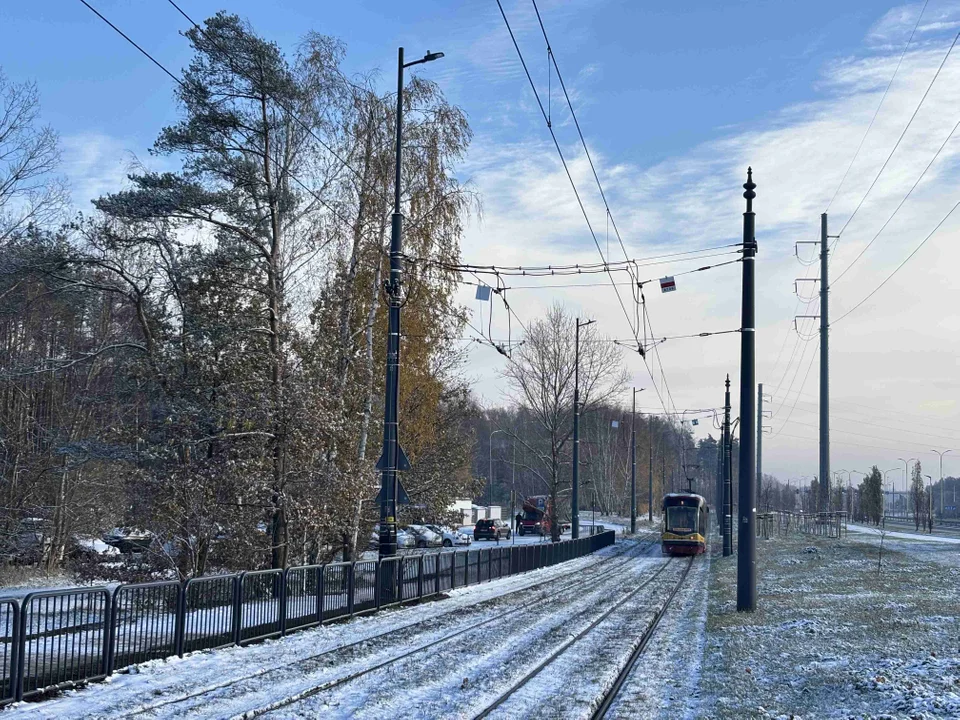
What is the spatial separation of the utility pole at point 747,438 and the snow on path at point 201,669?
232 inches

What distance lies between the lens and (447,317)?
30.0 meters

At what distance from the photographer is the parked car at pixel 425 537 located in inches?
1329

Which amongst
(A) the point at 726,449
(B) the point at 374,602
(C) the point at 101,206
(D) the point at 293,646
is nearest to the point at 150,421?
(C) the point at 101,206

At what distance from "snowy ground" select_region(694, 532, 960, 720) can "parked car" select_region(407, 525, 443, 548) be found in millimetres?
11276

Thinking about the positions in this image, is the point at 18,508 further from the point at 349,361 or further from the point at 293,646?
the point at 293,646

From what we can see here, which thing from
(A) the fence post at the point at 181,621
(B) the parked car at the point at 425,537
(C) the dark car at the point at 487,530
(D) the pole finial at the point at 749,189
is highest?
(D) the pole finial at the point at 749,189

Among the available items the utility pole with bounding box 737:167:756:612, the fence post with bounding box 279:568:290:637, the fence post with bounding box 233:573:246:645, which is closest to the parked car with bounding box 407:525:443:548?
the utility pole with bounding box 737:167:756:612

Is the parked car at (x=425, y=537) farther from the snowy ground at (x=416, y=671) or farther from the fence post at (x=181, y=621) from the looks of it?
the fence post at (x=181, y=621)

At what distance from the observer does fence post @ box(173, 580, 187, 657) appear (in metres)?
12.7

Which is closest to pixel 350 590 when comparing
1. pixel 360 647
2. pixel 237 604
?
pixel 360 647

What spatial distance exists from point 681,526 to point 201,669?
38059mm

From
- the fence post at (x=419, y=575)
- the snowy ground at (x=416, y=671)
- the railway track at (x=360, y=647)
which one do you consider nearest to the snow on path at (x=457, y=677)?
the snowy ground at (x=416, y=671)

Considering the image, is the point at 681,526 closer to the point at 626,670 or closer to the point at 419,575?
the point at 419,575

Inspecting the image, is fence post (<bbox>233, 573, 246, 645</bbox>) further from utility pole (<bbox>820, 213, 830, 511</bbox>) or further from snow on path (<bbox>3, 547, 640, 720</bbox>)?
utility pole (<bbox>820, 213, 830, 511</bbox>)
